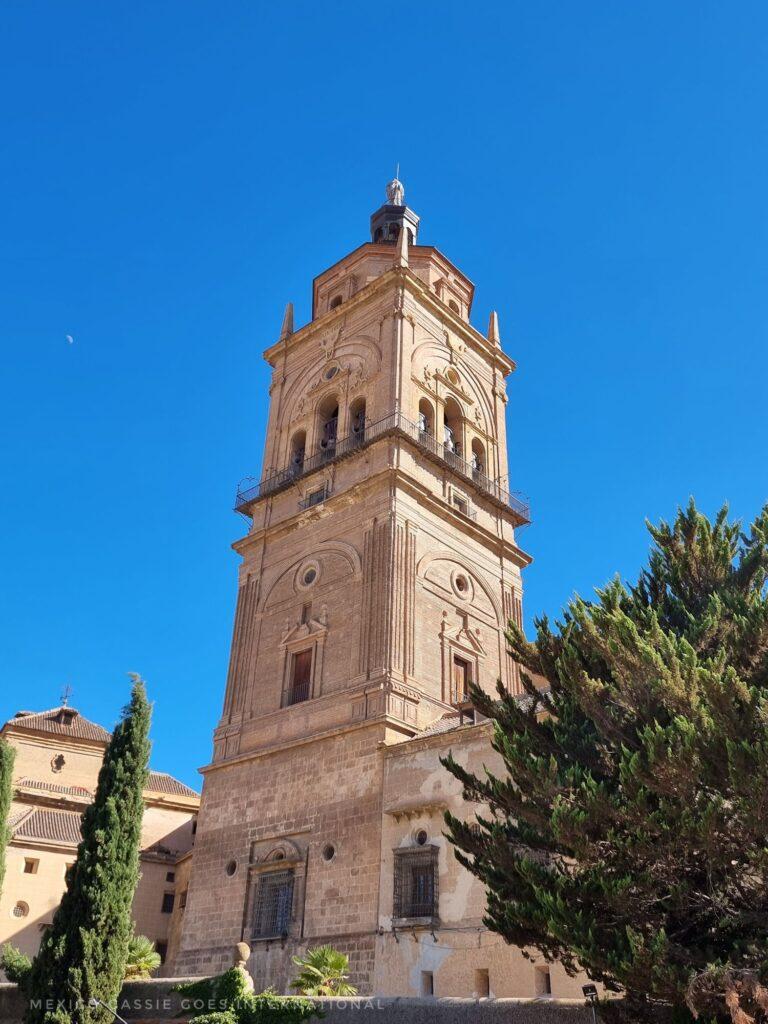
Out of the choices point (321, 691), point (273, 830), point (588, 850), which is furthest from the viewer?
point (321, 691)

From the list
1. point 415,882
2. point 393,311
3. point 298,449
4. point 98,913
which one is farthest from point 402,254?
point 98,913

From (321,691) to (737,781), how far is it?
13.3m

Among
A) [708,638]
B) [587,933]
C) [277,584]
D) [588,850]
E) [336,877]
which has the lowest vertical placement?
[587,933]

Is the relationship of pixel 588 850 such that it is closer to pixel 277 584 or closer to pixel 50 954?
pixel 50 954

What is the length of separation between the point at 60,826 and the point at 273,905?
A: 1088 centimetres

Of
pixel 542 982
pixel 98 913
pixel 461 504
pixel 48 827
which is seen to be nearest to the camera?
pixel 542 982

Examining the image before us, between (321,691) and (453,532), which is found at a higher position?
(453,532)

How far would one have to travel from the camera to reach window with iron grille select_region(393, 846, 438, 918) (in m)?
16.4

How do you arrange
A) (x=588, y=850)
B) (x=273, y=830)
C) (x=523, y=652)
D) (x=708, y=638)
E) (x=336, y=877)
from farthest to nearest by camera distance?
1. (x=273, y=830)
2. (x=336, y=877)
3. (x=523, y=652)
4. (x=708, y=638)
5. (x=588, y=850)

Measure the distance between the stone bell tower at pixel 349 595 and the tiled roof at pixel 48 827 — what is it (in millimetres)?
→ 7197

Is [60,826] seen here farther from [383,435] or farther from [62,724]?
[383,435]

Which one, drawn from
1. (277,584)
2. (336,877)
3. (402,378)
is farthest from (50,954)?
(402,378)

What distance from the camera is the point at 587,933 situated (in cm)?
920

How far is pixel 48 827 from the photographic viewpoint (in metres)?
26.7
